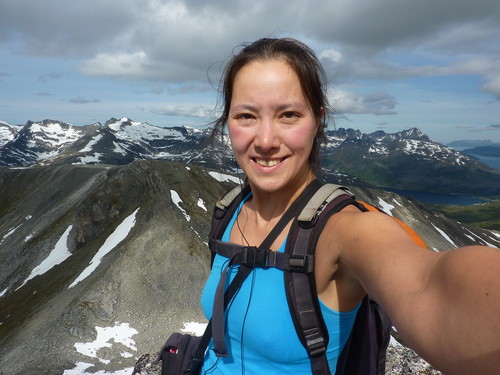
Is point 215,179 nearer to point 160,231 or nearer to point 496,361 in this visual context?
point 160,231

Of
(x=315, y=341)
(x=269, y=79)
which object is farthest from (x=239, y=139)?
(x=315, y=341)

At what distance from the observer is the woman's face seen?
369cm

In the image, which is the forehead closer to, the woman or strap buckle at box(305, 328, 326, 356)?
the woman

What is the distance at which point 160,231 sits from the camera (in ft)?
148

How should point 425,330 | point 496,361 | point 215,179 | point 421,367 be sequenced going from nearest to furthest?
point 496,361 → point 425,330 → point 421,367 → point 215,179

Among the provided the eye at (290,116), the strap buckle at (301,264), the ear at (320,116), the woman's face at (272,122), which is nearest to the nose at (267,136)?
the woman's face at (272,122)

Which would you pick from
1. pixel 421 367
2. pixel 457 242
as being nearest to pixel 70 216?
pixel 421 367

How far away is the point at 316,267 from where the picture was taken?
10.1ft

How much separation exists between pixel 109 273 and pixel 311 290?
4191 cm

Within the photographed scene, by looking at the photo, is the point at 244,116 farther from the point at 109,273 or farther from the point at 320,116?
the point at 109,273

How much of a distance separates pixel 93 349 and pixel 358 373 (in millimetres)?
34791

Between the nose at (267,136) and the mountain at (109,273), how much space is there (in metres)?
9.37

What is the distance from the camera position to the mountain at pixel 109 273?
32156mm

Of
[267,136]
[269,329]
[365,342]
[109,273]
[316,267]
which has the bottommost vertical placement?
[109,273]
